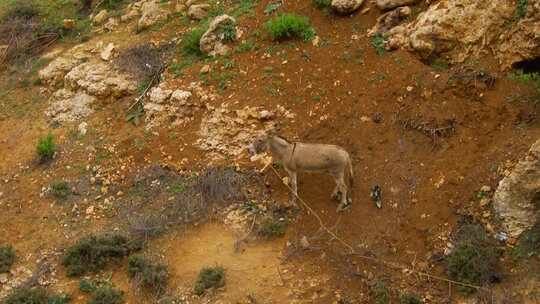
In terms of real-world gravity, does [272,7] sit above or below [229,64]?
above

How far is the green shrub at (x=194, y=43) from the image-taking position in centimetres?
1343

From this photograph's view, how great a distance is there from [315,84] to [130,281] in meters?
4.49

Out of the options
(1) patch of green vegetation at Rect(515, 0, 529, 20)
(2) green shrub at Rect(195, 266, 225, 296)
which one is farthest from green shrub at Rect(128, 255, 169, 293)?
(1) patch of green vegetation at Rect(515, 0, 529, 20)

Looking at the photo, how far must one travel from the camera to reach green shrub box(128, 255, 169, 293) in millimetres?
9914

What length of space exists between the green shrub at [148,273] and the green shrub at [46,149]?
348cm

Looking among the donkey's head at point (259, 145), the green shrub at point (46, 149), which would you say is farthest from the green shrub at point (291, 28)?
the green shrub at point (46, 149)

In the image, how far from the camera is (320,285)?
9.43 meters

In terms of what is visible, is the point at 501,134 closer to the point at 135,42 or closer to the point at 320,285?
the point at 320,285

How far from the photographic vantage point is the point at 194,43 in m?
13.5

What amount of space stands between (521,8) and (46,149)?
28.0 feet

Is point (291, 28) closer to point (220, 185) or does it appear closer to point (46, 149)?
point (220, 185)

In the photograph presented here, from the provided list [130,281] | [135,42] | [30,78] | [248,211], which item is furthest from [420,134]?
[30,78]

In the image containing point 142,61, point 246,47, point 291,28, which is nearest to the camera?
point 291,28

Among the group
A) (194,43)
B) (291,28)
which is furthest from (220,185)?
(194,43)
